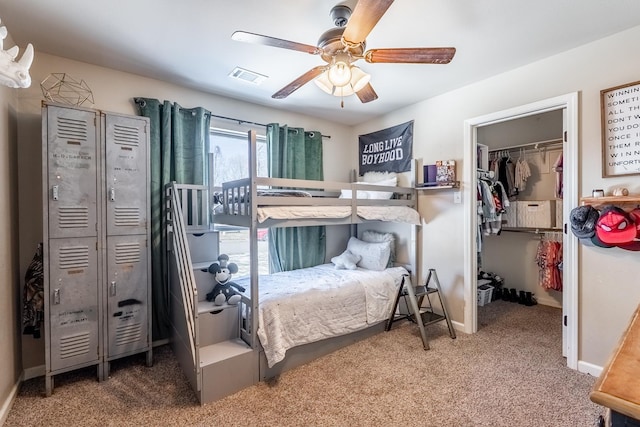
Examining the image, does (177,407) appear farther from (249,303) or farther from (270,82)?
(270,82)

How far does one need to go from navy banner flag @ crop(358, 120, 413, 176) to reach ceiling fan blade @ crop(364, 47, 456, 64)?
1.81m

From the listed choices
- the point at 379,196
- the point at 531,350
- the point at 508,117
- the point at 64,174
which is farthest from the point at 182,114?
the point at 531,350

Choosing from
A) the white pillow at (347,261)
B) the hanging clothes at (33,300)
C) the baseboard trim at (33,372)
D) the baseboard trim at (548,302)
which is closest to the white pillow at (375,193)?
the white pillow at (347,261)

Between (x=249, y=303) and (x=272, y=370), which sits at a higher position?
(x=249, y=303)

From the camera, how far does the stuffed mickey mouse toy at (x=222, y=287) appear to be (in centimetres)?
241

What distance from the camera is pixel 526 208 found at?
154 inches

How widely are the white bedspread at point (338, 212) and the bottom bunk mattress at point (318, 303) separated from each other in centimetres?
61

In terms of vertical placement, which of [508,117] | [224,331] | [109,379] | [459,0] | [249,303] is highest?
[459,0]

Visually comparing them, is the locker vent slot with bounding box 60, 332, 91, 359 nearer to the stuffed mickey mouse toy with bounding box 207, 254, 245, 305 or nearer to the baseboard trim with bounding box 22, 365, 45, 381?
the baseboard trim with bounding box 22, 365, 45, 381

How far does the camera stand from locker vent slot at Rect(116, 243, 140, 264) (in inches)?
92.7

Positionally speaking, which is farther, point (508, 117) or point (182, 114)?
point (182, 114)

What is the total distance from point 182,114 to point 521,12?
276cm

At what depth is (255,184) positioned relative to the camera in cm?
219

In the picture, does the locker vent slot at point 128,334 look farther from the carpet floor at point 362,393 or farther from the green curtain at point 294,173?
the green curtain at point 294,173
